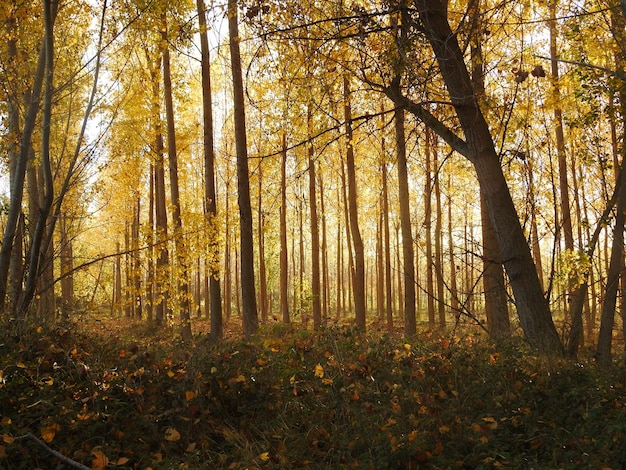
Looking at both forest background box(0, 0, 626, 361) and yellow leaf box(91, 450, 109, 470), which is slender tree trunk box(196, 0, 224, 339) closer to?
forest background box(0, 0, 626, 361)

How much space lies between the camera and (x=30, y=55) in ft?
29.0

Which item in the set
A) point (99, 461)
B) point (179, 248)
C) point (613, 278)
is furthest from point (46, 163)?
point (613, 278)

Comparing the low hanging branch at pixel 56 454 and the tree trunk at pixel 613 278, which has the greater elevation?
the tree trunk at pixel 613 278

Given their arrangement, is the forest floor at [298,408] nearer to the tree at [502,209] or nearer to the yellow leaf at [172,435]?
the yellow leaf at [172,435]

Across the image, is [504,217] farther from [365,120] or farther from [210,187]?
[210,187]

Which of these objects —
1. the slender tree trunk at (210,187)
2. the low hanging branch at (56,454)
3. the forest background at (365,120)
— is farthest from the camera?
the slender tree trunk at (210,187)

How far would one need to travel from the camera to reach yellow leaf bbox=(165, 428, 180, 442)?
3687 millimetres

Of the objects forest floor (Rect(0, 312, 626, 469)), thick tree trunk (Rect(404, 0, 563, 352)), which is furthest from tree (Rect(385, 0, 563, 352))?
forest floor (Rect(0, 312, 626, 469))

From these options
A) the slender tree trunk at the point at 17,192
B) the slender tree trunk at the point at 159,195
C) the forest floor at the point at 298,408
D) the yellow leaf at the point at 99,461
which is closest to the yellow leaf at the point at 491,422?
the forest floor at the point at 298,408

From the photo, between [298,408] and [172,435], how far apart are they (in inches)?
41.2

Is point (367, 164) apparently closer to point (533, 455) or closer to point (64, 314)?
point (64, 314)

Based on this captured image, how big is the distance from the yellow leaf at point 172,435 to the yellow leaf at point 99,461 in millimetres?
507

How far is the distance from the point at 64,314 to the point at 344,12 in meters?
4.47

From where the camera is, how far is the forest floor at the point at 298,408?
3.36 metres
